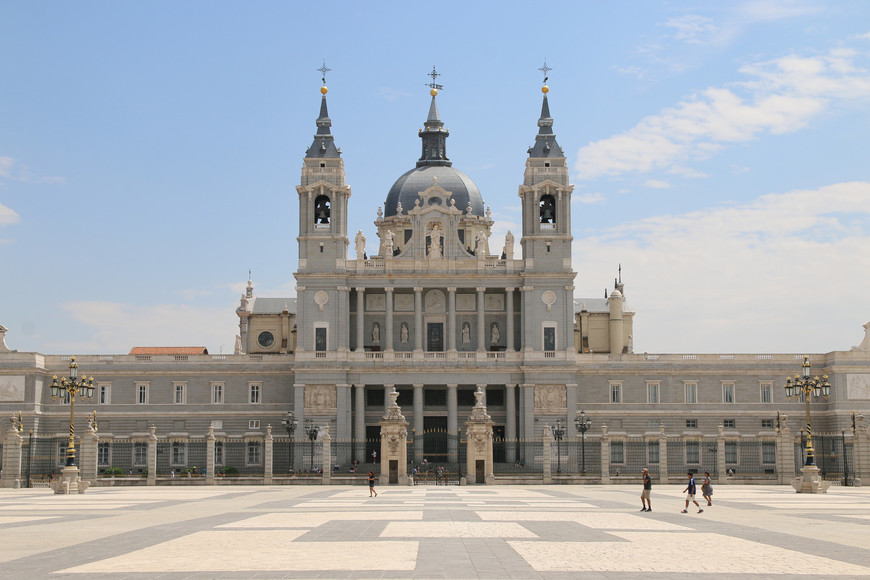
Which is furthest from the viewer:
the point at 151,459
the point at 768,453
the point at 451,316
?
the point at 451,316

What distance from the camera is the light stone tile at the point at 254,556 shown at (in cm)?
2119

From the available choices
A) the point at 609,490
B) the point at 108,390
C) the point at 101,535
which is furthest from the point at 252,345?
the point at 101,535

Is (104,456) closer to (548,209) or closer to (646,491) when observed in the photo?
(548,209)

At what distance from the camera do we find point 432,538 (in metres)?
26.7

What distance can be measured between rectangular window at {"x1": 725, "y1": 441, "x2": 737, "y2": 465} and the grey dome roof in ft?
108

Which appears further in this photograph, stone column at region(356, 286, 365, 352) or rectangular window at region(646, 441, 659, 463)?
stone column at region(356, 286, 365, 352)

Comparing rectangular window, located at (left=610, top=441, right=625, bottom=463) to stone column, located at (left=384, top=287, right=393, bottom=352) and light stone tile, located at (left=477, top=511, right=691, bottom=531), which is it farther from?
light stone tile, located at (left=477, top=511, right=691, bottom=531)

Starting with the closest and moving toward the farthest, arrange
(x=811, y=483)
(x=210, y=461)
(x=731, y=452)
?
(x=811, y=483) → (x=210, y=461) → (x=731, y=452)

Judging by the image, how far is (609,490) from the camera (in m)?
56.0

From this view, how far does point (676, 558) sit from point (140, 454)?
67624 millimetres

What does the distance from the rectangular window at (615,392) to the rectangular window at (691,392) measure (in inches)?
206

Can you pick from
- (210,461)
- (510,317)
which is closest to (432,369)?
(510,317)

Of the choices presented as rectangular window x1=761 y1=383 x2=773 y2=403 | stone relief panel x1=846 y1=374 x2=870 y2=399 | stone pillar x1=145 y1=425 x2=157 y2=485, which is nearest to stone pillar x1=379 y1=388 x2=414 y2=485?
stone pillar x1=145 y1=425 x2=157 y2=485

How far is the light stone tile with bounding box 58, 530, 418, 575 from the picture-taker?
21.2 meters
